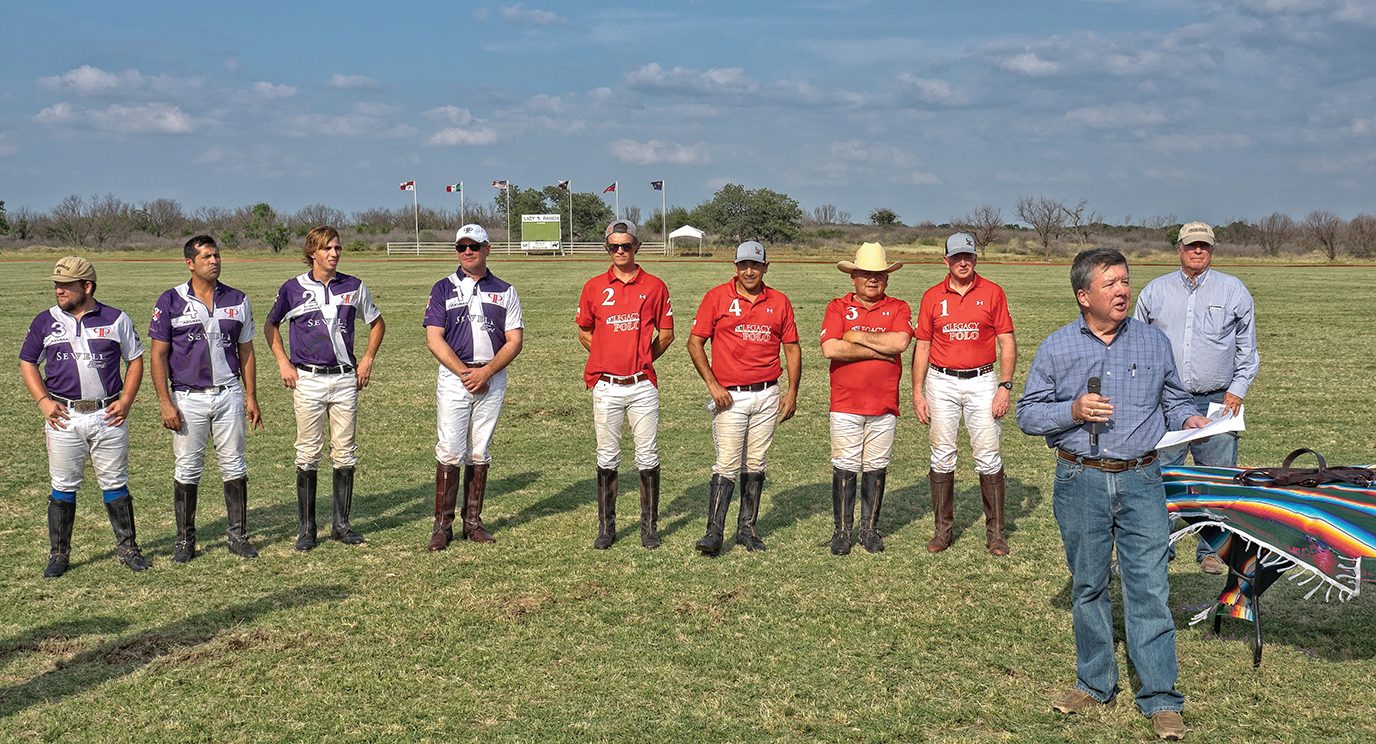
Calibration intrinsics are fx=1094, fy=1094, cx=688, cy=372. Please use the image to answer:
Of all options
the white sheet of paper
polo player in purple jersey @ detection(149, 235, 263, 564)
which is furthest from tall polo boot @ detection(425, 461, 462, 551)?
the white sheet of paper

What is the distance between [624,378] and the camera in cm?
795

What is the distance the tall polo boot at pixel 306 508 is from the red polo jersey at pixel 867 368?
389 centimetres

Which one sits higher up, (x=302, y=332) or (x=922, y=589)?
(x=302, y=332)

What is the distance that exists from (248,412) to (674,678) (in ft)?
13.5

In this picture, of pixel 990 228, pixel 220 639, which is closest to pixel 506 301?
pixel 220 639

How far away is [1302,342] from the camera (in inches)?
818

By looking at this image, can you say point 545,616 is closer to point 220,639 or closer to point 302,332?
point 220,639

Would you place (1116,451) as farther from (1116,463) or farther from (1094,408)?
(1094,408)

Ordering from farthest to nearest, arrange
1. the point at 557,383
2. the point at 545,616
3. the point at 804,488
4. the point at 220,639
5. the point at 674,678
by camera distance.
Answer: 1. the point at 557,383
2. the point at 804,488
3. the point at 545,616
4. the point at 220,639
5. the point at 674,678

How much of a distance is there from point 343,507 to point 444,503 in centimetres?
81

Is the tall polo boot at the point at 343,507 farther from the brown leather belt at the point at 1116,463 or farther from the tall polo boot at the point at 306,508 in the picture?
Answer: the brown leather belt at the point at 1116,463

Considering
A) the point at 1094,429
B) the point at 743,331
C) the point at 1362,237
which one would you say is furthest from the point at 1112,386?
the point at 1362,237

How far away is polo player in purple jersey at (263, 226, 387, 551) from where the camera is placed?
312 inches

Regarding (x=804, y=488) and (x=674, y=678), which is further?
(x=804, y=488)
